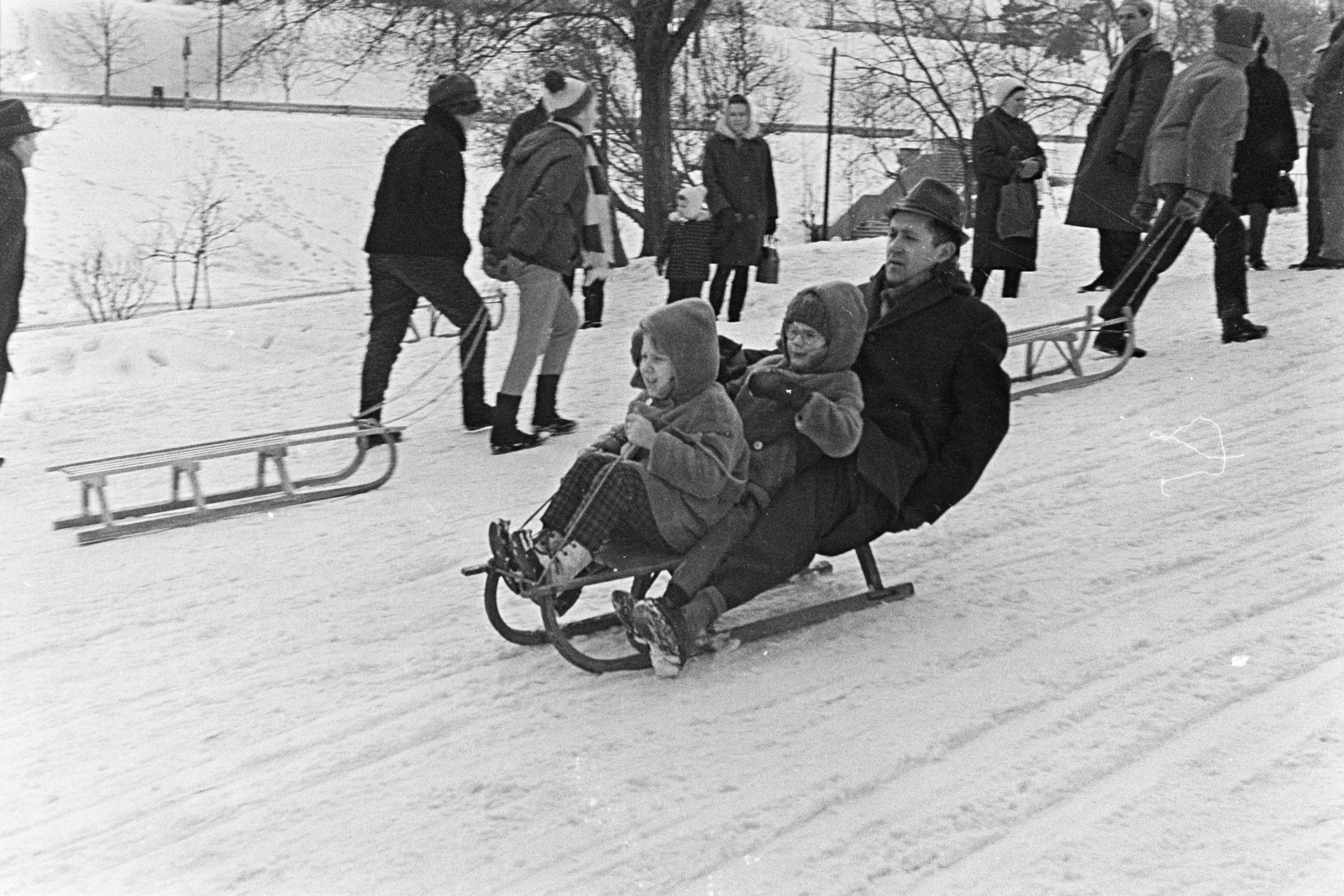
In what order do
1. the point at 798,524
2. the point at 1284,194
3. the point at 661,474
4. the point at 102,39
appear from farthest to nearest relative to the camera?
the point at 102,39 → the point at 1284,194 → the point at 798,524 → the point at 661,474

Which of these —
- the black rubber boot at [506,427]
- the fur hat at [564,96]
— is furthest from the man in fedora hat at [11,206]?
the fur hat at [564,96]

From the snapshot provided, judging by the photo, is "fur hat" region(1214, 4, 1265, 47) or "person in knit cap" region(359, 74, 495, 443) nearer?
"person in knit cap" region(359, 74, 495, 443)

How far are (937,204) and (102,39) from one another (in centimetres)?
2926

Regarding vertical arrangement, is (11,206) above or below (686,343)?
above

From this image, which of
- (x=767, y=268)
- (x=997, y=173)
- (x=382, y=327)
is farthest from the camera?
(x=767, y=268)

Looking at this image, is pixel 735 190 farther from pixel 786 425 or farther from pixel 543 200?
pixel 786 425

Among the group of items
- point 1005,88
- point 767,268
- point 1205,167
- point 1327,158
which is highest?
point 1005,88

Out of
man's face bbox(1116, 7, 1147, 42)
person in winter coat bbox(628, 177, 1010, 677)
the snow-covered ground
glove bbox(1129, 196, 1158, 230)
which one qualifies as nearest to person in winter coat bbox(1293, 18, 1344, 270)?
man's face bbox(1116, 7, 1147, 42)

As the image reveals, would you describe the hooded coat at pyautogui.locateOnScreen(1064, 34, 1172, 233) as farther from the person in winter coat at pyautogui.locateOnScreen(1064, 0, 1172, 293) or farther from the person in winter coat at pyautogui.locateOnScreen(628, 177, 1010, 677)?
the person in winter coat at pyautogui.locateOnScreen(628, 177, 1010, 677)

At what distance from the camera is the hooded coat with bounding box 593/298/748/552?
3.89 meters

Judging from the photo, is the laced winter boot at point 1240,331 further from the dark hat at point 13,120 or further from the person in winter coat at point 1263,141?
the dark hat at point 13,120

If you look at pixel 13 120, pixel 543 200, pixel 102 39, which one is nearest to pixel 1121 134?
pixel 543 200

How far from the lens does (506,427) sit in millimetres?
6848

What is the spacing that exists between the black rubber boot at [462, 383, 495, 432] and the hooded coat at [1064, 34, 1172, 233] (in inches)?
154
